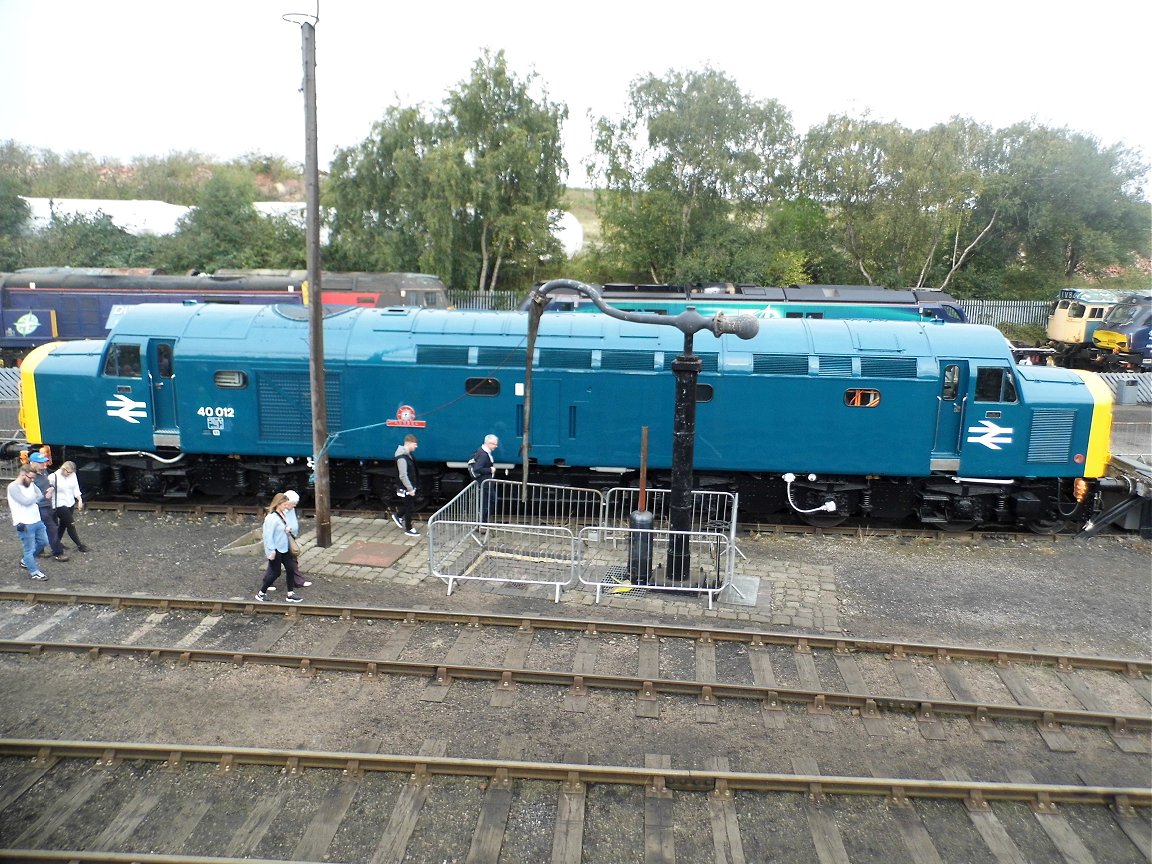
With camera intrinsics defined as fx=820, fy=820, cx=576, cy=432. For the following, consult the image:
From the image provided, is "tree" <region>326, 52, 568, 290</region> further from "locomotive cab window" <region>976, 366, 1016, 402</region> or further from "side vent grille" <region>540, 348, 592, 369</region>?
"locomotive cab window" <region>976, 366, 1016, 402</region>

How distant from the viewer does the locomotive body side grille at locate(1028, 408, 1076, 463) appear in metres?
12.6

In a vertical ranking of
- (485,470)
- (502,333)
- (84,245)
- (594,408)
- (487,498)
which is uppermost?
(84,245)

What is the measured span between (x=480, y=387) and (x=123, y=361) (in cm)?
592

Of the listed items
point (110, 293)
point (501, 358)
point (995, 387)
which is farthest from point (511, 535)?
point (110, 293)

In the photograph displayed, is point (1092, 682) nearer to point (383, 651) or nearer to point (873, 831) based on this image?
point (873, 831)

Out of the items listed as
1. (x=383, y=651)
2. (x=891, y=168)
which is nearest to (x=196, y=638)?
(x=383, y=651)

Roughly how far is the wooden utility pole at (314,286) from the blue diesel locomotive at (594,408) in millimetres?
1357

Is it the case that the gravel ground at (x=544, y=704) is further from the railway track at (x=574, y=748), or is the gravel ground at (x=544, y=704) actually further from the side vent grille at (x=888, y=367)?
the side vent grille at (x=888, y=367)

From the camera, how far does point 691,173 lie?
34469mm

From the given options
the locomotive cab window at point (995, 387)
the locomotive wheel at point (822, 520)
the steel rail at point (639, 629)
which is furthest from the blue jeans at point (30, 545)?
the locomotive cab window at point (995, 387)

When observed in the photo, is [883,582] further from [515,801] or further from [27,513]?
[27,513]

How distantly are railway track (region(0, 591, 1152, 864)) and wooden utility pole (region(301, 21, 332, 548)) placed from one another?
93.6 inches

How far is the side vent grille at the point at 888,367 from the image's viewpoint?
12688mm

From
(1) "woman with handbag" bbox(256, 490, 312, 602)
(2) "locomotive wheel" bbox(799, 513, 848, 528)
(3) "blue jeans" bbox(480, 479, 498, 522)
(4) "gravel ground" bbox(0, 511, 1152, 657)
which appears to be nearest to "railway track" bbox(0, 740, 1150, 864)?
(4) "gravel ground" bbox(0, 511, 1152, 657)
